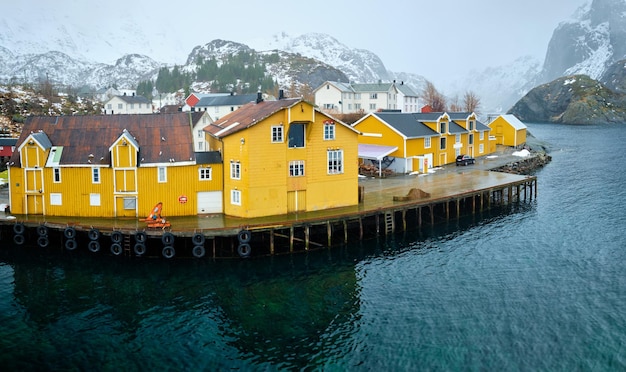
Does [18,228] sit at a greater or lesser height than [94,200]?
lesser

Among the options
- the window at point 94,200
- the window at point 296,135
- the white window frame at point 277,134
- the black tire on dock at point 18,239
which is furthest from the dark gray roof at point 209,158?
the black tire on dock at point 18,239

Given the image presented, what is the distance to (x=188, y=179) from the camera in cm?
4447

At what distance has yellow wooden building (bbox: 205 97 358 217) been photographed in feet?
142

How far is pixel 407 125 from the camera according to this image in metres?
71.1

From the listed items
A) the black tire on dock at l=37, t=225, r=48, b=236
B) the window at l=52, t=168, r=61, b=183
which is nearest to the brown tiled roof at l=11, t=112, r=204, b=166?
the window at l=52, t=168, r=61, b=183

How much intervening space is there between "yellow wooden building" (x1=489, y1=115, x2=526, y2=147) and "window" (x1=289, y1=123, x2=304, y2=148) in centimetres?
6311

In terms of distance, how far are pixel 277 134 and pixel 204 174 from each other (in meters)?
6.30

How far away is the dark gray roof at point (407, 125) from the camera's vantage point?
2706 inches

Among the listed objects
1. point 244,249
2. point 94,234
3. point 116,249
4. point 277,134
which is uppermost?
point 277,134

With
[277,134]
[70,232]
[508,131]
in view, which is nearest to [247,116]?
[277,134]

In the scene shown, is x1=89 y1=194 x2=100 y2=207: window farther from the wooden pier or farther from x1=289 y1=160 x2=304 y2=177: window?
x1=289 y1=160 x2=304 y2=177: window

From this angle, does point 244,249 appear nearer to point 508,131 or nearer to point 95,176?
point 95,176

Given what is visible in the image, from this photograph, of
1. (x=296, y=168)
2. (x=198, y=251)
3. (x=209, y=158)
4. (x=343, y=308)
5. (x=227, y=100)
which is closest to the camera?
(x=343, y=308)

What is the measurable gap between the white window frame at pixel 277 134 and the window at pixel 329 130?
3.85 metres
